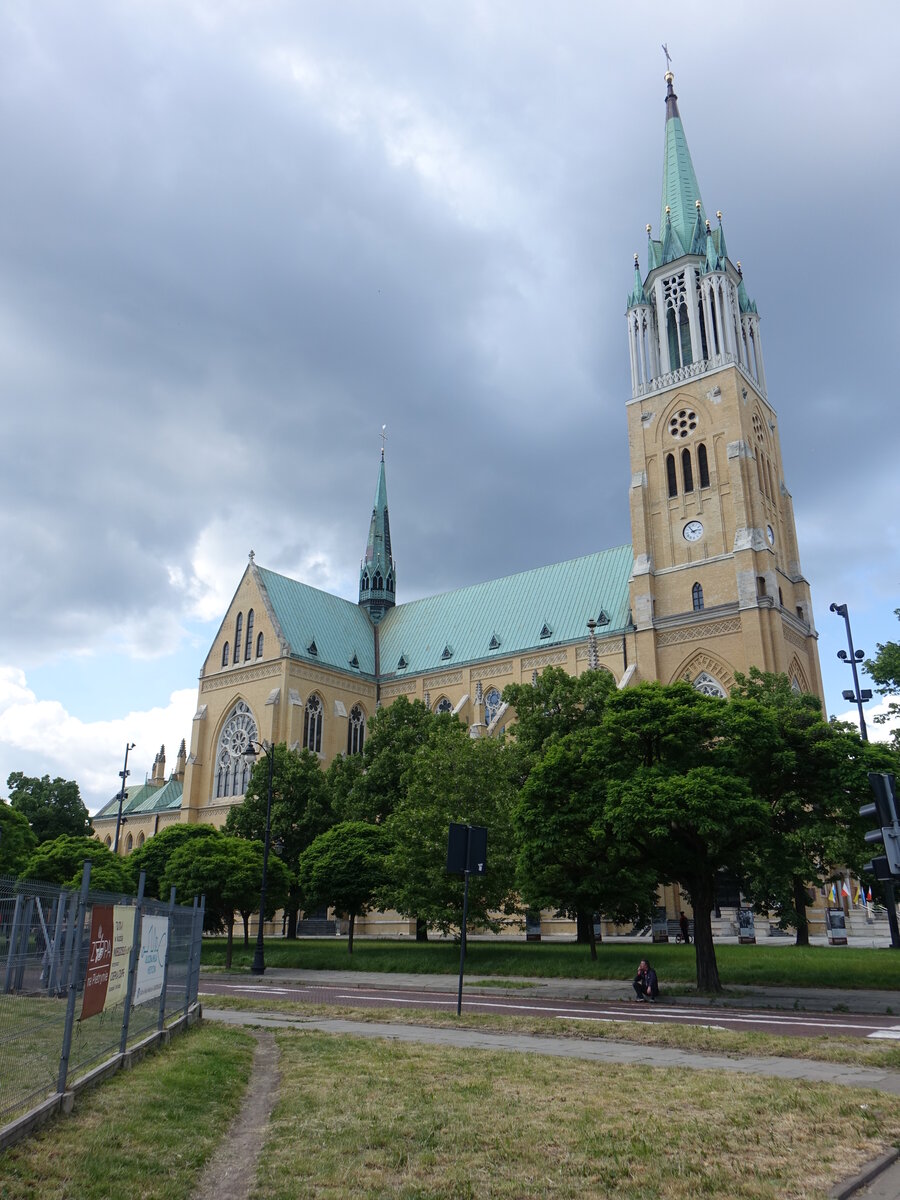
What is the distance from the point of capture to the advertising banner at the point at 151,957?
11156 mm

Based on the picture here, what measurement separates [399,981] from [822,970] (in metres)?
12.1

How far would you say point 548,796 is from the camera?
2444 cm

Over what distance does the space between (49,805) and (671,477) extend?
48.2 meters

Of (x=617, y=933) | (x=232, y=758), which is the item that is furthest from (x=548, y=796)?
(x=232, y=758)

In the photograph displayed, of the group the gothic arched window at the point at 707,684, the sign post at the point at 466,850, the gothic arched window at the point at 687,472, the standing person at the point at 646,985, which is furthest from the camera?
the gothic arched window at the point at 687,472

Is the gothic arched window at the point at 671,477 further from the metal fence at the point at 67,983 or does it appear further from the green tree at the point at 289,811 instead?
the metal fence at the point at 67,983

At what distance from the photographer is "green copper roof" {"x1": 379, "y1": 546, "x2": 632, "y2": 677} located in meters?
56.4

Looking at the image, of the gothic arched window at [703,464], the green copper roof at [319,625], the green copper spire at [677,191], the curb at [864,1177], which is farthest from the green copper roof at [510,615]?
the curb at [864,1177]

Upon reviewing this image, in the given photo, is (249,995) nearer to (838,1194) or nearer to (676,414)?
(838,1194)

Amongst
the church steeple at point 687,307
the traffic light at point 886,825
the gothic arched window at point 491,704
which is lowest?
the traffic light at point 886,825

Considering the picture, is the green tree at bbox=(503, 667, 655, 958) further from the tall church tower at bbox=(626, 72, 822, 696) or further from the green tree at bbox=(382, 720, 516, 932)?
the tall church tower at bbox=(626, 72, 822, 696)

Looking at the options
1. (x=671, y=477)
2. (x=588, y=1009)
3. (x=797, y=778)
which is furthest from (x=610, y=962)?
(x=671, y=477)

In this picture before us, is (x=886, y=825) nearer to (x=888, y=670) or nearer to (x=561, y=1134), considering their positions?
(x=561, y=1134)

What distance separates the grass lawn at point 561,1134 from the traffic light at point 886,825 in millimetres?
2242
